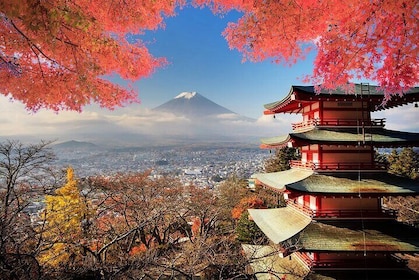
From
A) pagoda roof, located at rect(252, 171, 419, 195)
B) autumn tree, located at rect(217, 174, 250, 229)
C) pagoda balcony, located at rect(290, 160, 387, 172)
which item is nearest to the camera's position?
pagoda roof, located at rect(252, 171, 419, 195)

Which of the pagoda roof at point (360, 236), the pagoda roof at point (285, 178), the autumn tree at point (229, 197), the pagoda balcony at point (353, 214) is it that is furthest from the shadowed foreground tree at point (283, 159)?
the pagoda roof at point (360, 236)

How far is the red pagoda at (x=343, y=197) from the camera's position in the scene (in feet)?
28.2

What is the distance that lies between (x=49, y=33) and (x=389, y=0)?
12.5ft

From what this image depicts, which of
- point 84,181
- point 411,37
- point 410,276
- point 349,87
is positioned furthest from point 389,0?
point 84,181

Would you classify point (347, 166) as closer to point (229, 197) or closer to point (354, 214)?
point (354, 214)

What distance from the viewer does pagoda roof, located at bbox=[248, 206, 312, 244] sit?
30.0ft

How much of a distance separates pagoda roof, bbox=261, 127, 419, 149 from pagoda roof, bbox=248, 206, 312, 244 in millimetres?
2533

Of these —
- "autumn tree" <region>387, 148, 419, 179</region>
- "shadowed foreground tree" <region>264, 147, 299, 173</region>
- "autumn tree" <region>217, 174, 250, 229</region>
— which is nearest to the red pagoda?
"autumn tree" <region>217, 174, 250, 229</region>

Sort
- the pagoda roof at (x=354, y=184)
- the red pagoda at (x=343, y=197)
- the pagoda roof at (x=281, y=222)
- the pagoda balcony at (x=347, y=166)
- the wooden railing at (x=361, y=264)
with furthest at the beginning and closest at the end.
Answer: the pagoda balcony at (x=347, y=166) < the pagoda roof at (x=281, y=222) < the wooden railing at (x=361, y=264) < the pagoda roof at (x=354, y=184) < the red pagoda at (x=343, y=197)

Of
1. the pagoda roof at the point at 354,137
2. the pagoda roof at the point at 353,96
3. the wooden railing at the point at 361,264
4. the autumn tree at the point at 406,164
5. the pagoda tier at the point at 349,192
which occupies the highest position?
the pagoda roof at the point at 353,96

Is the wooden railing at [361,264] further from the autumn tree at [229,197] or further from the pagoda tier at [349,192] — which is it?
the autumn tree at [229,197]

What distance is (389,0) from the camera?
3.45 meters

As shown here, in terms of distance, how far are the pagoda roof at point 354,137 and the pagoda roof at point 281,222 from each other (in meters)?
2.53

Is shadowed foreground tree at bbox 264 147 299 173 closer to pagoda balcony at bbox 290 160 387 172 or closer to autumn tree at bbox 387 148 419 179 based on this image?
autumn tree at bbox 387 148 419 179
